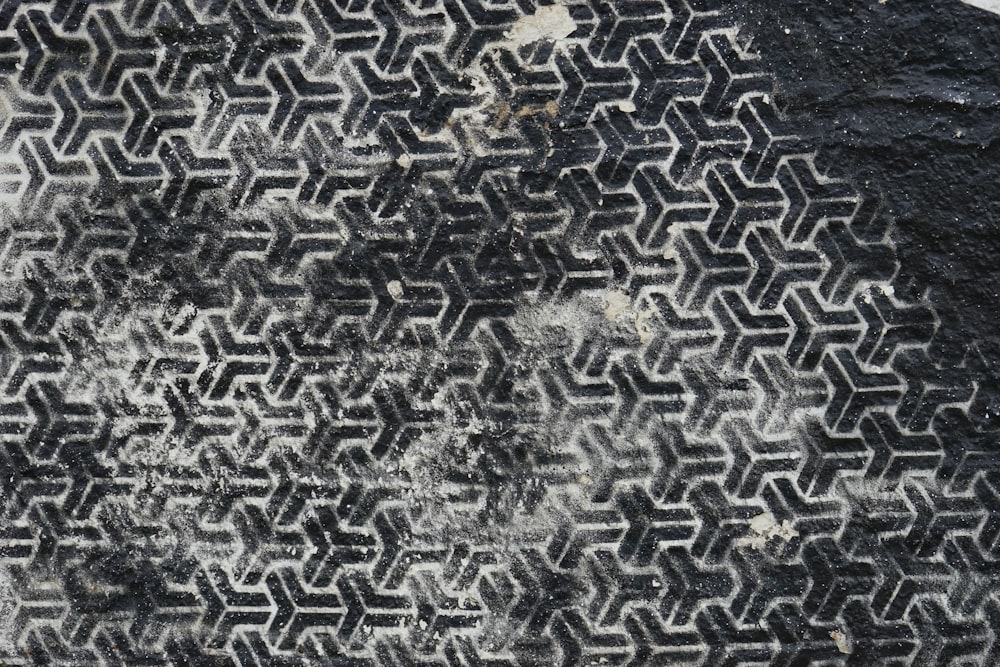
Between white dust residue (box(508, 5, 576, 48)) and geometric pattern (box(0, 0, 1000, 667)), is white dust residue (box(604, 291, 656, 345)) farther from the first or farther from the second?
white dust residue (box(508, 5, 576, 48))

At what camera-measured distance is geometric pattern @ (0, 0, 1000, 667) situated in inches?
92.3

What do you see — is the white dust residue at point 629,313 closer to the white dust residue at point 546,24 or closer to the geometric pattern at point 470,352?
the geometric pattern at point 470,352

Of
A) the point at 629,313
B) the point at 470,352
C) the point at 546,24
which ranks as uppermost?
the point at 546,24

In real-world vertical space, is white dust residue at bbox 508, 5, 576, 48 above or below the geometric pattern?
above

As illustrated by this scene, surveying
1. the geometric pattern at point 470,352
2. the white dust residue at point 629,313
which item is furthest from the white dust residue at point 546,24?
the white dust residue at point 629,313

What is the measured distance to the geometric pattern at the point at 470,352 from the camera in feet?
7.69

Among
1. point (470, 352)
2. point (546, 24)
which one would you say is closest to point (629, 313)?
point (470, 352)

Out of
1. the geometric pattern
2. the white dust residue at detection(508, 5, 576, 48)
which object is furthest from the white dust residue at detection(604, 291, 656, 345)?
the white dust residue at detection(508, 5, 576, 48)

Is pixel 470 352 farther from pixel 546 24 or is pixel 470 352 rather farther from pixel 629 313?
pixel 546 24

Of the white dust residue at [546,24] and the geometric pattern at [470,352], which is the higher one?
the white dust residue at [546,24]

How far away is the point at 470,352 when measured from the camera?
2.35 metres

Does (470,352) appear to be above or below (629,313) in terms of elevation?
below

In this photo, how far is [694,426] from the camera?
7.75ft

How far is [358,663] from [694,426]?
112 centimetres
